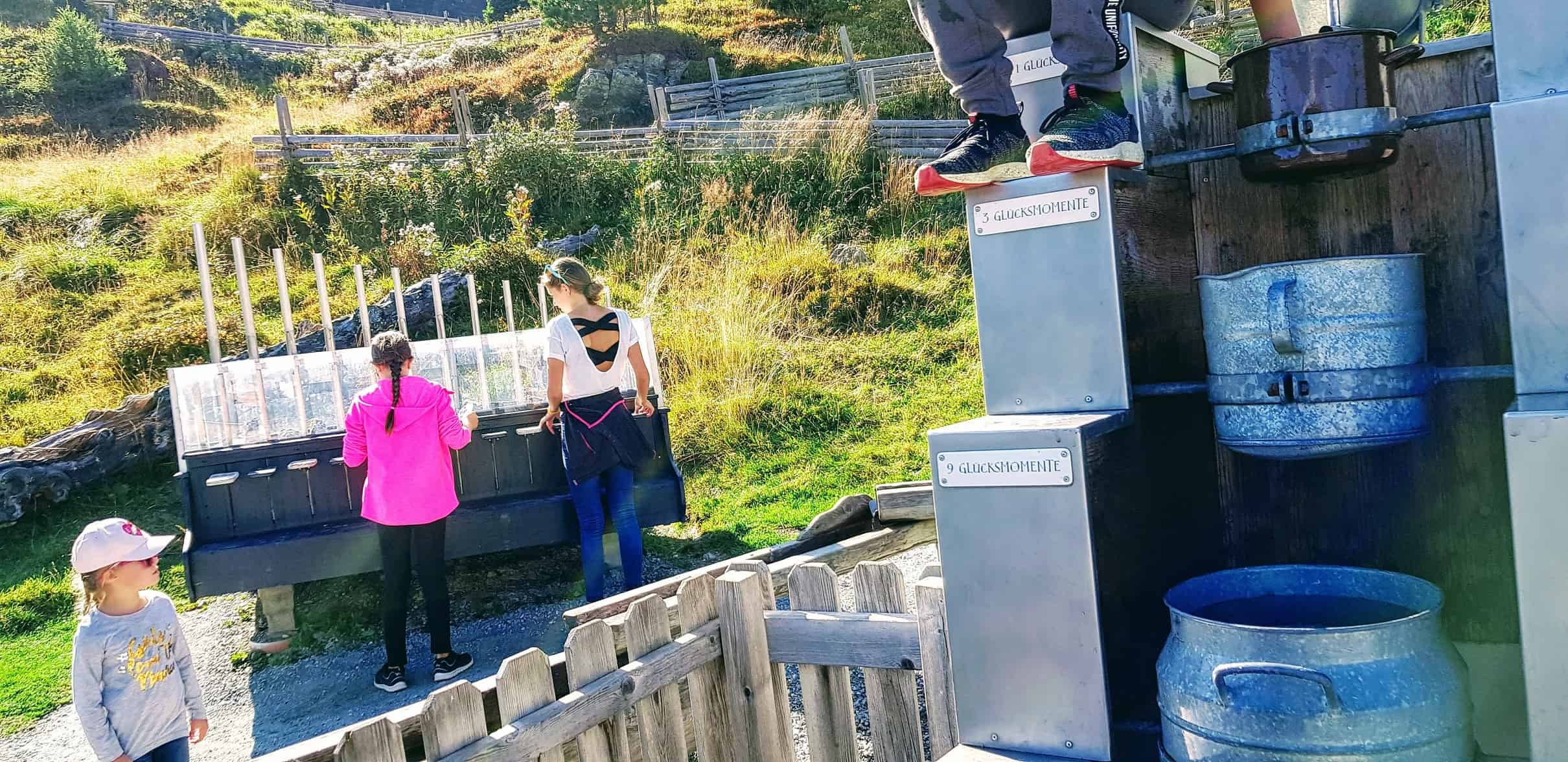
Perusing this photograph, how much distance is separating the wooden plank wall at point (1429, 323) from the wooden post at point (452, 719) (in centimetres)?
172

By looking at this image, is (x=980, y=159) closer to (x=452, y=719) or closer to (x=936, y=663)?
(x=936, y=663)

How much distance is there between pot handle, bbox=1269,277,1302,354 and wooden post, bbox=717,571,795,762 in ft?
5.77

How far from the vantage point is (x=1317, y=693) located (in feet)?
5.46

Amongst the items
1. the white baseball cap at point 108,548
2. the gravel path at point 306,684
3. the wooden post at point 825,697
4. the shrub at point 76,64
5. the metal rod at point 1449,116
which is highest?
the shrub at point 76,64

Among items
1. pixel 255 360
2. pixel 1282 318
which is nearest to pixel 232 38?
pixel 255 360

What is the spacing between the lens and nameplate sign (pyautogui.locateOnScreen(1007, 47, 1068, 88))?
239 cm

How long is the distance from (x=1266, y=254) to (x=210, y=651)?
532 cm

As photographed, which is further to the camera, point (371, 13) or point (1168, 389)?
point (371, 13)

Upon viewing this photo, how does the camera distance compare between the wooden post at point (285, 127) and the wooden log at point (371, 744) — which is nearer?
the wooden log at point (371, 744)

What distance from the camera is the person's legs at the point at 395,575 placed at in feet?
15.3

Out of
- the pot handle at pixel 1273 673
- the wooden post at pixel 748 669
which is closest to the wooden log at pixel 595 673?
the wooden post at pixel 748 669

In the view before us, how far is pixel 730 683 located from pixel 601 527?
7.24ft

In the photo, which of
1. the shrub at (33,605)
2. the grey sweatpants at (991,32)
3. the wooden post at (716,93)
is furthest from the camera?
the wooden post at (716,93)

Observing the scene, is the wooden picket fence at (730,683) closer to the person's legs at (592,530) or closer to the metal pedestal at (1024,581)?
the metal pedestal at (1024,581)
